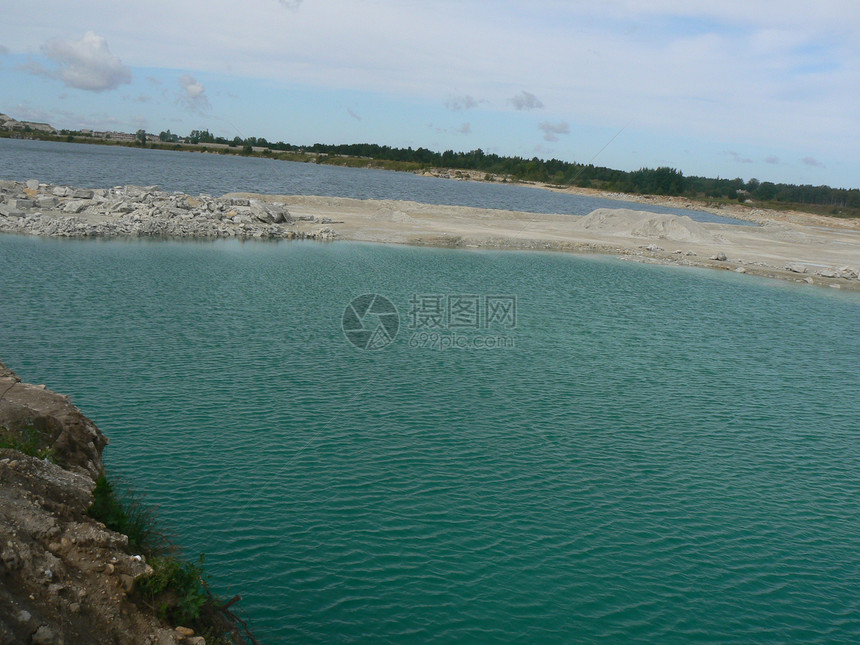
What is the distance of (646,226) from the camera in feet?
226

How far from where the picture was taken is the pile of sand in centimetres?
6775

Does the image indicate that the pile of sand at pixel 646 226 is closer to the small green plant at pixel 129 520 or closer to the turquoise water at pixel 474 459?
the turquoise water at pixel 474 459

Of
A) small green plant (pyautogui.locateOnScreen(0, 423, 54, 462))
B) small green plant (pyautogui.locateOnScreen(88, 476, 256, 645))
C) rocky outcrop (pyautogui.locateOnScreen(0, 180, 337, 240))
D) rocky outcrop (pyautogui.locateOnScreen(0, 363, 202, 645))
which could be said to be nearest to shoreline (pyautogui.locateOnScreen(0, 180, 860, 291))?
rocky outcrop (pyautogui.locateOnScreen(0, 180, 337, 240))

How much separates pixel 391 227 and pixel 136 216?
21613 mm

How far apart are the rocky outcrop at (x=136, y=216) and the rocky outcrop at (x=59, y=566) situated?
4119 cm

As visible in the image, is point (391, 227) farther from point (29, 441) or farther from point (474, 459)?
point (29, 441)

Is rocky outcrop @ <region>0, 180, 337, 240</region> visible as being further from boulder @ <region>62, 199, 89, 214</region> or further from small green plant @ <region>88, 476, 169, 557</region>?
small green plant @ <region>88, 476, 169, 557</region>

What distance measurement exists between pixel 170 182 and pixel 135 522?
97.6 metres

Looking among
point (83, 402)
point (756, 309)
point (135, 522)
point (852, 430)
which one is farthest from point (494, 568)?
point (756, 309)

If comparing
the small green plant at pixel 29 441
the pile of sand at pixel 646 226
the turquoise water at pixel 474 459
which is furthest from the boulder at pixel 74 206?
the pile of sand at pixel 646 226

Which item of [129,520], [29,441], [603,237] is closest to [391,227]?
[603,237]

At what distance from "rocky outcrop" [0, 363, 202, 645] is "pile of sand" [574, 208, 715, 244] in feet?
215

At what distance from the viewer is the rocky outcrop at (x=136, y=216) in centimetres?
4597

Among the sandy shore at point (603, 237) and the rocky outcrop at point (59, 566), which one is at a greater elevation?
the sandy shore at point (603, 237)
